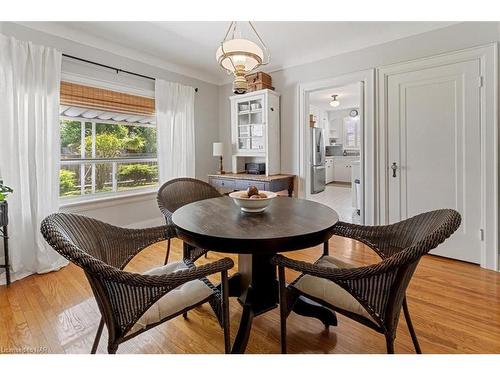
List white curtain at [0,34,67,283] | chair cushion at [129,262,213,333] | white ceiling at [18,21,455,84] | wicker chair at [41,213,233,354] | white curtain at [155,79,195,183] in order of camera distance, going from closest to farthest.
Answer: wicker chair at [41,213,233,354] < chair cushion at [129,262,213,333] < white curtain at [0,34,67,283] < white ceiling at [18,21,455,84] < white curtain at [155,79,195,183]

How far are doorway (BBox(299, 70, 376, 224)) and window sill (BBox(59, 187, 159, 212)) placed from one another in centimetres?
210

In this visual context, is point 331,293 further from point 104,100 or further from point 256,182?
point 104,100

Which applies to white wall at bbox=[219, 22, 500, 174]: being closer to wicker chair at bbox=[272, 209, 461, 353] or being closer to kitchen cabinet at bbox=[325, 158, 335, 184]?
wicker chair at bbox=[272, 209, 461, 353]

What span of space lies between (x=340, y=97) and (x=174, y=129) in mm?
4660

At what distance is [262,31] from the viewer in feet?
9.20

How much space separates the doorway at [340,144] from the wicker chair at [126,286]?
8.00 ft

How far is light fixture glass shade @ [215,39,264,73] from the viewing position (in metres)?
1.67

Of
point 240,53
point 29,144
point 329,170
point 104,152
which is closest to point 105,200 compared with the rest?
point 104,152

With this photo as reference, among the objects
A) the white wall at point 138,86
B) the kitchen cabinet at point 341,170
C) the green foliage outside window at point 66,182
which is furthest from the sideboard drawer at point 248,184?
the kitchen cabinet at point 341,170

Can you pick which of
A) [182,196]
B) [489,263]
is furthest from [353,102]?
[182,196]

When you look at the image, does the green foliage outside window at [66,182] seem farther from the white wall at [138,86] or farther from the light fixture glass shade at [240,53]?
the light fixture glass shade at [240,53]

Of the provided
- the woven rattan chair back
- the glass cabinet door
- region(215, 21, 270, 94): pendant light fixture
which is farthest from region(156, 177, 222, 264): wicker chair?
the glass cabinet door

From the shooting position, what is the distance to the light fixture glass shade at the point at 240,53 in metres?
1.67

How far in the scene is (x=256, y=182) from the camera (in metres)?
3.45
